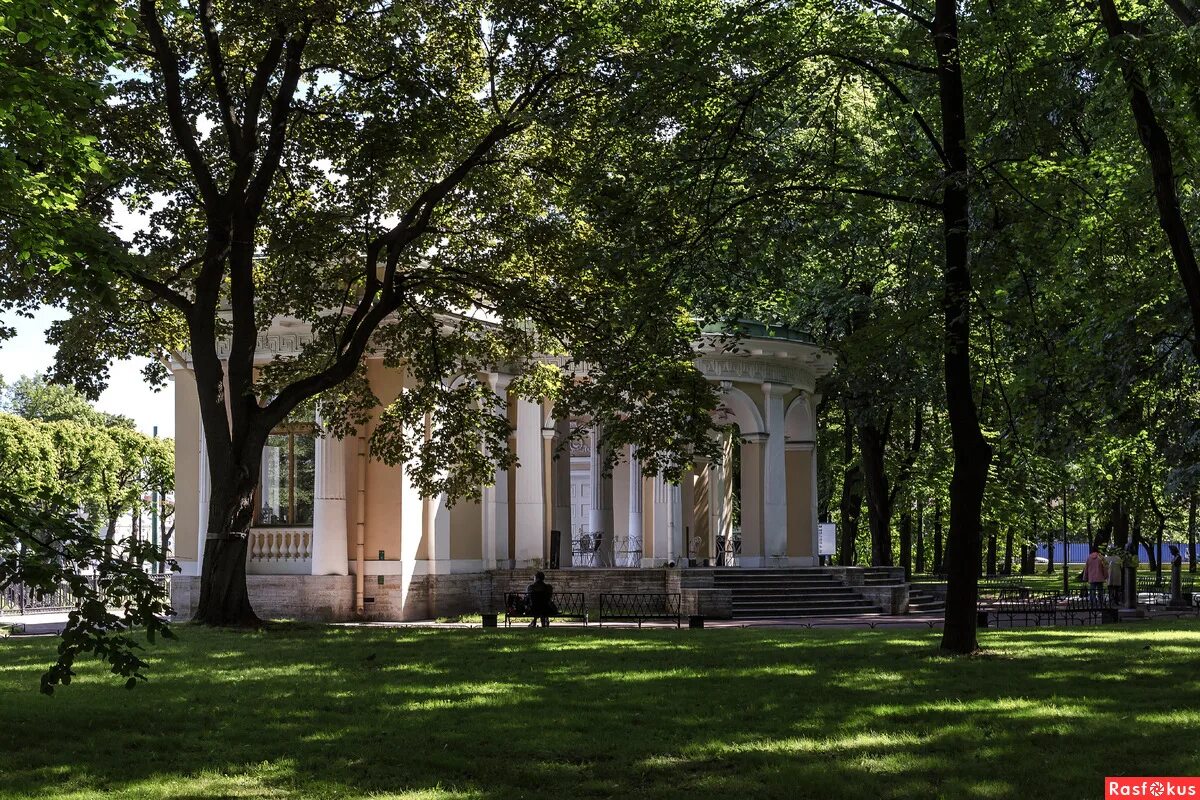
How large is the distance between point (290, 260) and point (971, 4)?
11457mm

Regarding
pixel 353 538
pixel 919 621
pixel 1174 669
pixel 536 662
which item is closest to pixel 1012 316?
pixel 1174 669

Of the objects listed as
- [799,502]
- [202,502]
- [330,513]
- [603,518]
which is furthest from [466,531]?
[799,502]

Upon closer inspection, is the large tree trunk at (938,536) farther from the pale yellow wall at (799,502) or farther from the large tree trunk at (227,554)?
the large tree trunk at (227,554)

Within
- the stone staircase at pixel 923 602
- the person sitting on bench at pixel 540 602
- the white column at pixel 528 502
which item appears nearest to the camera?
the person sitting on bench at pixel 540 602

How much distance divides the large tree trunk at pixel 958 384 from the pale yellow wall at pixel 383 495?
17427mm

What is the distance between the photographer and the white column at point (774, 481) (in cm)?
3662

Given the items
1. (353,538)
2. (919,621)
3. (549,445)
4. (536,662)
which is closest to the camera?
(536,662)

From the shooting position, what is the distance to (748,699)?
12031 mm

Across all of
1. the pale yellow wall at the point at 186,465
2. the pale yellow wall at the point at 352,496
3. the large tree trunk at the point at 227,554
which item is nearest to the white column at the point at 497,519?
the pale yellow wall at the point at 352,496

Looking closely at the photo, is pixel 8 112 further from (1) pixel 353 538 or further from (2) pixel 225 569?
(1) pixel 353 538

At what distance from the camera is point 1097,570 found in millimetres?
35906

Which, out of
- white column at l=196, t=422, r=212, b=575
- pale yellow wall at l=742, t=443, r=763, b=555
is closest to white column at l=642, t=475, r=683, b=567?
pale yellow wall at l=742, t=443, r=763, b=555

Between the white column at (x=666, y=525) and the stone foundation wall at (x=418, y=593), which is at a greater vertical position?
the white column at (x=666, y=525)

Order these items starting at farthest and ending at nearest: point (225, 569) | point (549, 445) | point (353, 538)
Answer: point (549, 445) → point (353, 538) → point (225, 569)
